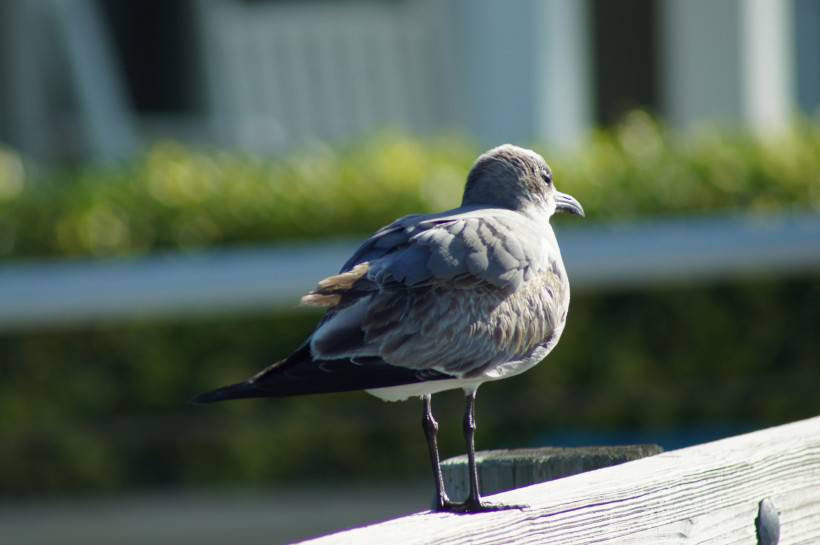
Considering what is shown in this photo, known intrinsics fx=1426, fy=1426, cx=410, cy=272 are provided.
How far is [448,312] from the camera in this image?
10.4 feet

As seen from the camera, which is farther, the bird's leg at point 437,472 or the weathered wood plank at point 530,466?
the weathered wood plank at point 530,466

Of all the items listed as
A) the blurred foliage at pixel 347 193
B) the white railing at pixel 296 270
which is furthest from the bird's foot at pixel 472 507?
the blurred foliage at pixel 347 193

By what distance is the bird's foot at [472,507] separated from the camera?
250cm

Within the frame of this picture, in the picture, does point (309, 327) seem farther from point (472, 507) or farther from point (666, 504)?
point (666, 504)

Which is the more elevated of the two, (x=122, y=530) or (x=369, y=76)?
(x=369, y=76)

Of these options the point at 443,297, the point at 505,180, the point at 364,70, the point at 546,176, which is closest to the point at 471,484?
the point at 443,297

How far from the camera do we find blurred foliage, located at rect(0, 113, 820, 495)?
7.16 meters

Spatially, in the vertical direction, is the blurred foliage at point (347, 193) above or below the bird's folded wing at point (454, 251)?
below

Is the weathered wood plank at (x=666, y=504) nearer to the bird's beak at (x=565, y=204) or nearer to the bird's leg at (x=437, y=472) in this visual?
the bird's leg at (x=437, y=472)

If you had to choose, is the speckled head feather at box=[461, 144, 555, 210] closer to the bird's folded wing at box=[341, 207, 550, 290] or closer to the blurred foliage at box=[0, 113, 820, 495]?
the bird's folded wing at box=[341, 207, 550, 290]

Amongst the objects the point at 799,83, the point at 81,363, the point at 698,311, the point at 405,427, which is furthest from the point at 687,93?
the point at 81,363

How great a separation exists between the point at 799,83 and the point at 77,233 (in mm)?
7105

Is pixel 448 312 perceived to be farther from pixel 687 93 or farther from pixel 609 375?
pixel 687 93

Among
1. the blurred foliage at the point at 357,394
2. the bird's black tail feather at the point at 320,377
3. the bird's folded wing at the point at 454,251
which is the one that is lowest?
the blurred foliage at the point at 357,394
